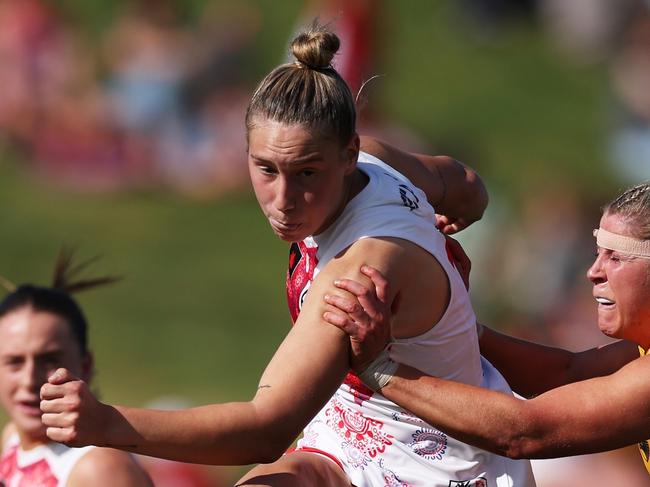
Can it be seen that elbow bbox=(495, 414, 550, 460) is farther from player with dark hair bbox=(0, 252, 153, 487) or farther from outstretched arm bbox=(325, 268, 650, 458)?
player with dark hair bbox=(0, 252, 153, 487)

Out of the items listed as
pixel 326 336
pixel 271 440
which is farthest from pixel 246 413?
pixel 326 336

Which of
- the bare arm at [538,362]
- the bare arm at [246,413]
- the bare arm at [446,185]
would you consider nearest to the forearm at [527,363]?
the bare arm at [538,362]

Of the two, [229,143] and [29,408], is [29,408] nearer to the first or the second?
[29,408]

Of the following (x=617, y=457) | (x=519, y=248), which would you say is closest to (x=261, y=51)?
(x=519, y=248)

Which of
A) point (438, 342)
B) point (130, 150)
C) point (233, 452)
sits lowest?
point (233, 452)

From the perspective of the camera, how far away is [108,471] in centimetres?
385

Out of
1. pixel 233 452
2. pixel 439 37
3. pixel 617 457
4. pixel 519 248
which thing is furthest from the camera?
pixel 439 37

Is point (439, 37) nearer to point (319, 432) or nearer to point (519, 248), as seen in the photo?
point (519, 248)

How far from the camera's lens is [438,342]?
3.43 meters

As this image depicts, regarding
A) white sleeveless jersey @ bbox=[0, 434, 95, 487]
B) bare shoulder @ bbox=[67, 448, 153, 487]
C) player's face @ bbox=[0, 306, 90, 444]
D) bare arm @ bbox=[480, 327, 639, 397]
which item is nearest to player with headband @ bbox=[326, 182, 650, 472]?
bare arm @ bbox=[480, 327, 639, 397]

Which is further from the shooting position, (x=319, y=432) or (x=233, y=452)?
(x=319, y=432)

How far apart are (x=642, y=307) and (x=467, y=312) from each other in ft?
1.52

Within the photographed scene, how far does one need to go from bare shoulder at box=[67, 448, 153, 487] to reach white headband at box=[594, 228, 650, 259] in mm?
1520

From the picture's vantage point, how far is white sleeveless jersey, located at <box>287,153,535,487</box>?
337 centimetres
